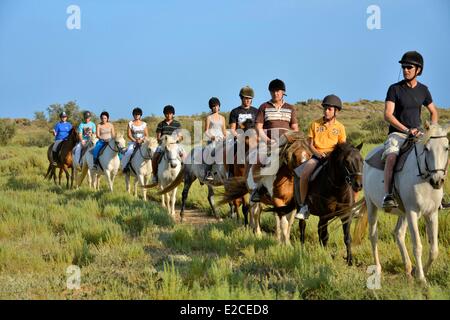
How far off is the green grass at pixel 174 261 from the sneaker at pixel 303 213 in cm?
43

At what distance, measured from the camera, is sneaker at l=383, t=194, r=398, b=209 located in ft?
20.0

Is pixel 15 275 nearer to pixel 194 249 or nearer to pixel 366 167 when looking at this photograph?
pixel 194 249

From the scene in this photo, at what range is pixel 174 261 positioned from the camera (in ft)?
23.0

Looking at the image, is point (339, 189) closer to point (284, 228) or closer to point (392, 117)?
point (284, 228)

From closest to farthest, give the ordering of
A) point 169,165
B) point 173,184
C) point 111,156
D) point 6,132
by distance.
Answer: point 173,184
point 169,165
point 111,156
point 6,132

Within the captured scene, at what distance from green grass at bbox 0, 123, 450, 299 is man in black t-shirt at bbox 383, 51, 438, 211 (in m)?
1.38

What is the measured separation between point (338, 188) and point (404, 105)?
1679mm

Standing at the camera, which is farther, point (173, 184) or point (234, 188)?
point (173, 184)

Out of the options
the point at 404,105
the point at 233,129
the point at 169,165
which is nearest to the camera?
the point at 404,105

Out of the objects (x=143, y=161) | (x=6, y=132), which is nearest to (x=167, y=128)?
(x=143, y=161)

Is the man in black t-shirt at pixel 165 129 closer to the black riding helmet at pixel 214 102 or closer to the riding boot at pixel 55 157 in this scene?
the black riding helmet at pixel 214 102

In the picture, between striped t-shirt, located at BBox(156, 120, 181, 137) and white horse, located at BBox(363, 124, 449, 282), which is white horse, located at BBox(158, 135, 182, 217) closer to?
striped t-shirt, located at BBox(156, 120, 181, 137)

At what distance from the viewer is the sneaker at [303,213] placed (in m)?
7.50
